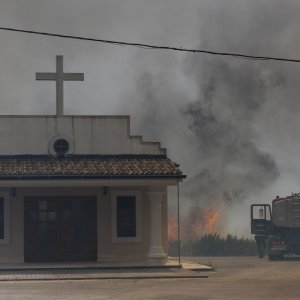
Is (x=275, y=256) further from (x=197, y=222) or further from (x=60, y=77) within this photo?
(x=197, y=222)

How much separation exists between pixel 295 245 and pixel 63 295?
22183 mm

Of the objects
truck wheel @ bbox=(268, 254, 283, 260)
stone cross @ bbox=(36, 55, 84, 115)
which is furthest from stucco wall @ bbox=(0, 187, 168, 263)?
truck wheel @ bbox=(268, 254, 283, 260)

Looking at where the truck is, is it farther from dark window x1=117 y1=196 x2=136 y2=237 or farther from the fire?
the fire

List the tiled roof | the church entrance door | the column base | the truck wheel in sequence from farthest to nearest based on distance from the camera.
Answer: the truck wheel < the church entrance door < the column base < the tiled roof

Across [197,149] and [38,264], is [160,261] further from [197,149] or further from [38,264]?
[197,149]

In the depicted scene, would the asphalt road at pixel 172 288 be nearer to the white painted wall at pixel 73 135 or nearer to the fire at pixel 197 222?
the white painted wall at pixel 73 135

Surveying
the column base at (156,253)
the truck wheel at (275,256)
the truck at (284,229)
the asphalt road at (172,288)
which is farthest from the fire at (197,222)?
the asphalt road at (172,288)

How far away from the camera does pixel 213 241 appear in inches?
1986

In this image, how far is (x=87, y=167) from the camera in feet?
112

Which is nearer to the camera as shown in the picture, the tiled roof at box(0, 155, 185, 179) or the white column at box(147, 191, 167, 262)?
the tiled roof at box(0, 155, 185, 179)

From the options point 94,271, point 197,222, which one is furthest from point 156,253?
point 197,222

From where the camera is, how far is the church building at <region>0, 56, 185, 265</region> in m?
34.5

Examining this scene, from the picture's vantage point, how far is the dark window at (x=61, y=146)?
3541cm

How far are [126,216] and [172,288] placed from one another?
1095 centimetres
